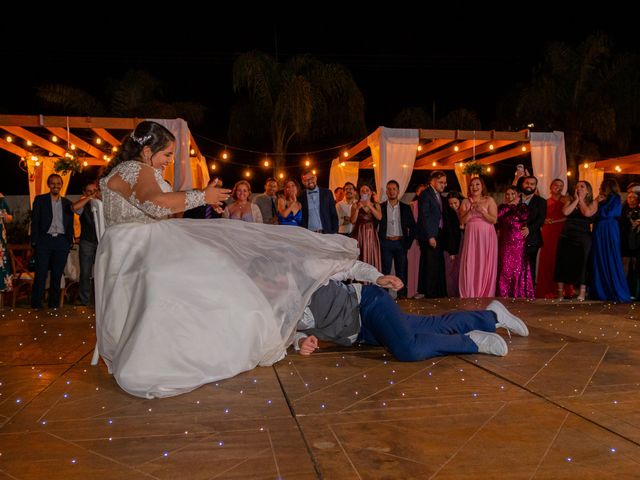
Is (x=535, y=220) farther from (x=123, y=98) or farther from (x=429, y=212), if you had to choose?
(x=123, y=98)

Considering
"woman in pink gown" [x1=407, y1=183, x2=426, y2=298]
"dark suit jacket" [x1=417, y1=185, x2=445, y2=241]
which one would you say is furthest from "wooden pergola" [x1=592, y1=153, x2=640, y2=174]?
"dark suit jacket" [x1=417, y1=185, x2=445, y2=241]

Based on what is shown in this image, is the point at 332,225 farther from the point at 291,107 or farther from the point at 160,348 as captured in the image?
the point at 291,107

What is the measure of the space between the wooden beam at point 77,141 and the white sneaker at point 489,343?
343 inches

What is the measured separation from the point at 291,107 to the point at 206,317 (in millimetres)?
12348

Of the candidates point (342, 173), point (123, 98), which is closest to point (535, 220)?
point (342, 173)

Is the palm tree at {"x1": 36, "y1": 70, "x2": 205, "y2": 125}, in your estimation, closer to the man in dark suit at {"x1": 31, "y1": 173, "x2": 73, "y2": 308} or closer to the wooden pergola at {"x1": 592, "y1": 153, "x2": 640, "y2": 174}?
the man in dark suit at {"x1": 31, "y1": 173, "x2": 73, "y2": 308}

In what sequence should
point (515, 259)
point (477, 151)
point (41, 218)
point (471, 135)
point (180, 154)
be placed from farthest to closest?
point (477, 151)
point (471, 135)
point (180, 154)
point (515, 259)
point (41, 218)

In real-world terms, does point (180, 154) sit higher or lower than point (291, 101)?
lower

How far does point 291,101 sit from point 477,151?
201 inches

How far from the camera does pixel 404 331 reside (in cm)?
352

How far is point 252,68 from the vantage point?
1488 cm

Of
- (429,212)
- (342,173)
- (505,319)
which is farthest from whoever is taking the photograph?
(342,173)

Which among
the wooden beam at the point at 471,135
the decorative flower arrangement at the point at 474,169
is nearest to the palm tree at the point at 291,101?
the wooden beam at the point at 471,135

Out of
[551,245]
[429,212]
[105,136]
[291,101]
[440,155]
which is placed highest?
[291,101]
